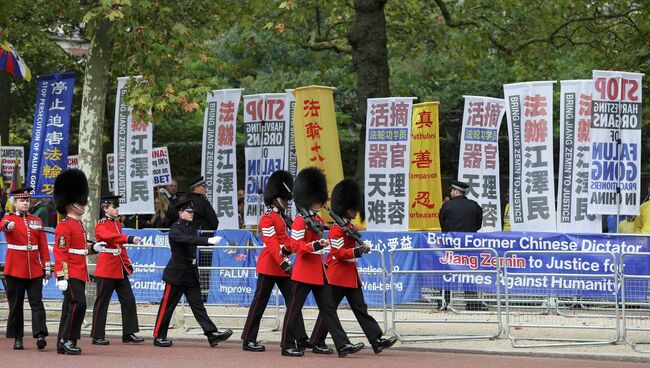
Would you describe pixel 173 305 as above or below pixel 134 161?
below

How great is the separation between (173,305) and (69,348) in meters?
1.22

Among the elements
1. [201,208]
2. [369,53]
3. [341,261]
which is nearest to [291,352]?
[341,261]

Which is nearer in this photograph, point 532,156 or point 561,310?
point 561,310

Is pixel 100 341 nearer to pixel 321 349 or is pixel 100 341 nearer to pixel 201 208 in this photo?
pixel 321 349

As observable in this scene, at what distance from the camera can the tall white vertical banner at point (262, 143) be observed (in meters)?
18.3

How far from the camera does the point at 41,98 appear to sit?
60.4ft

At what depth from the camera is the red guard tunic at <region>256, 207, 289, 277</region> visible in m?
12.3

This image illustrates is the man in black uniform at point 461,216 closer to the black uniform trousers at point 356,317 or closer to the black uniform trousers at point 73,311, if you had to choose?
the black uniform trousers at point 356,317

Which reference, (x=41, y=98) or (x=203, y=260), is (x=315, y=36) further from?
(x=203, y=260)

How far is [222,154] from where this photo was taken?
1894cm

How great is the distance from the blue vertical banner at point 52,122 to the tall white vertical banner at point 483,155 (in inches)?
227

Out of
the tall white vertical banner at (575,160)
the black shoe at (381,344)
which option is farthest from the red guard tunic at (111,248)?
the tall white vertical banner at (575,160)

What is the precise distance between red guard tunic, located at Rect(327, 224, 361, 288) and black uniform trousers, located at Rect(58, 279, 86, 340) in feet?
8.15

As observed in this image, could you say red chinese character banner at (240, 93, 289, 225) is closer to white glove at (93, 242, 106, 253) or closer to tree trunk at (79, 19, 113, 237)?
tree trunk at (79, 19, 113, 237)
